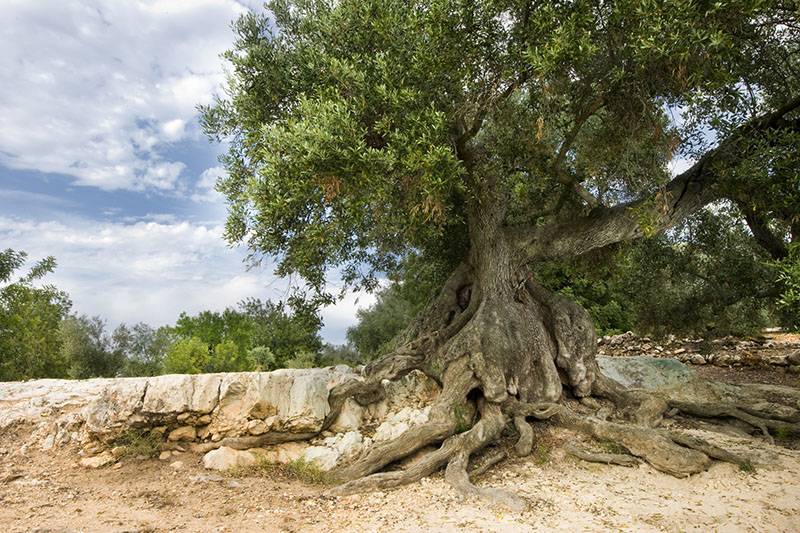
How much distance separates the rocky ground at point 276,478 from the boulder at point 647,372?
313cm

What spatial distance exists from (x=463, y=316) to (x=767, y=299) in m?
10.2

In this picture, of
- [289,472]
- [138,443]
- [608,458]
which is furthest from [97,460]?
[608,458]

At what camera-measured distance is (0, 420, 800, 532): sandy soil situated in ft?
19.7

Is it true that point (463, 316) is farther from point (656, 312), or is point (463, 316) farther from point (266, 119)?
point (656, 312)

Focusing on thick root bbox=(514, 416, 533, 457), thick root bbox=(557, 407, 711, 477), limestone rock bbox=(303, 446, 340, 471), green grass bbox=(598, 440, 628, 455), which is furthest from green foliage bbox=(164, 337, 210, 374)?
green grass bbox=(598, 440, 628, 455)

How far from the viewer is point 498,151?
11.1 metres

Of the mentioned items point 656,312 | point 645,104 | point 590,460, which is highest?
point 645,104

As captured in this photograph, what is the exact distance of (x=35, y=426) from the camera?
9883mm

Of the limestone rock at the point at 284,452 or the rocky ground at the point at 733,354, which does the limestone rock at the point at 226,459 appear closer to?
the limestone rock at the point at 284,452

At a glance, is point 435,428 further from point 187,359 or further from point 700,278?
point 187,359

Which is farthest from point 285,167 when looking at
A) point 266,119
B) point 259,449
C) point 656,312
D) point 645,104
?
point 656,312

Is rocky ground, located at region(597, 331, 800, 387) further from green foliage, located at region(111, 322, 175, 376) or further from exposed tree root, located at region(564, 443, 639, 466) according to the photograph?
green foliage, located at region(111, 322, 175, 376)

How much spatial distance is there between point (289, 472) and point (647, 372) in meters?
10.9

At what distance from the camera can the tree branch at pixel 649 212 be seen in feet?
29.9
